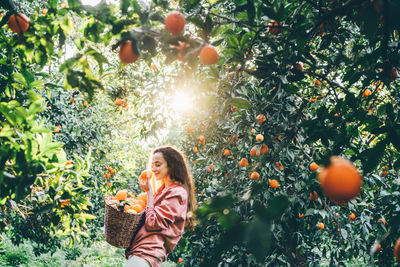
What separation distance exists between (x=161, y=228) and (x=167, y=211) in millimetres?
114

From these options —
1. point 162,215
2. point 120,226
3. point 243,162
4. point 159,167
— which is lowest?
point 120,226

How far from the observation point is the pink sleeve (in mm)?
1750

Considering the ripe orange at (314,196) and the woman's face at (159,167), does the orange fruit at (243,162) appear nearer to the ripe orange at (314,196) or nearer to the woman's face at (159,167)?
the ripe orange at (314,196)

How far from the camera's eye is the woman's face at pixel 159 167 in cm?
217

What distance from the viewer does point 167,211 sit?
183 cm

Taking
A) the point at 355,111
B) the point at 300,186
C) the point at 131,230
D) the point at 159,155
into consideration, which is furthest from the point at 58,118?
the point at 355,111

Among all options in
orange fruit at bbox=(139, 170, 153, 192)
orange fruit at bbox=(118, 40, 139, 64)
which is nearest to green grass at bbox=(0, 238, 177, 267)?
orange fruit at bbox=(139, 170, 153, 192)

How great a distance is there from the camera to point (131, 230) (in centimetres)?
177

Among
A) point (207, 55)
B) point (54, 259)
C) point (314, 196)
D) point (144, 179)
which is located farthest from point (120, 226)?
point (54, 259)

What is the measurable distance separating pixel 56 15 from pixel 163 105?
215 cm

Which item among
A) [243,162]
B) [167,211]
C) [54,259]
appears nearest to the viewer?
[167,211]

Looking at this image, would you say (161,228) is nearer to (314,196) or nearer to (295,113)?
(295,113)

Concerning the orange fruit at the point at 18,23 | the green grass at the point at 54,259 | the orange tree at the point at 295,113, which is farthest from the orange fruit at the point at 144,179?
the green grass at the point at 54,259

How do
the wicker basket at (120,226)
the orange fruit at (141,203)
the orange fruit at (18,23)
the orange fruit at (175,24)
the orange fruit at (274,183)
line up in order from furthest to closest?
1. the orange fruit at (274,183)
2. the orange fruit at (141,203)
3. the wicker basket at (120,226)
4. the orange fruit at (18,23)
5. the orange fruit at (175,24)
